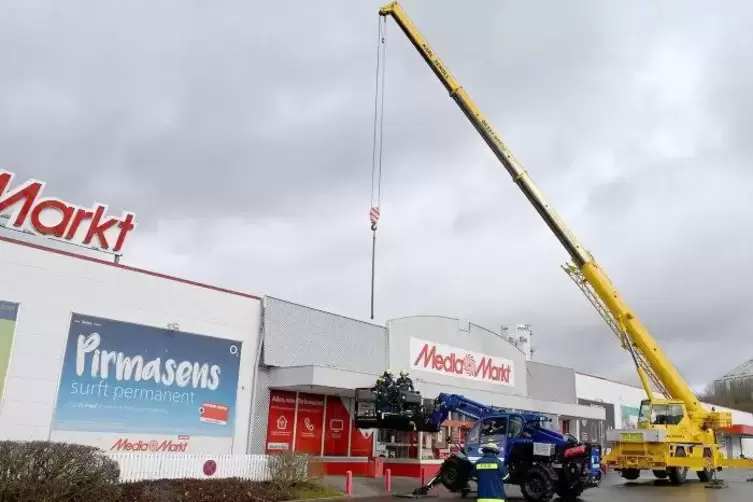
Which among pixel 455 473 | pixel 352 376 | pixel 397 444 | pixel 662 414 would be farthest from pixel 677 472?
pixel 352 376

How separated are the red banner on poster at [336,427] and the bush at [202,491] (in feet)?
22.8

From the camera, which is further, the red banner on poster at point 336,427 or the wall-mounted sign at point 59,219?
the red banner on poster at point 336,427

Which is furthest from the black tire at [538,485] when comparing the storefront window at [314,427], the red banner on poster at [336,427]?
the red banner on poster at [336,427]

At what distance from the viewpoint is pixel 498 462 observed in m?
9.92

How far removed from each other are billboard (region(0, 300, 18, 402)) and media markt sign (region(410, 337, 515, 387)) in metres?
15.6

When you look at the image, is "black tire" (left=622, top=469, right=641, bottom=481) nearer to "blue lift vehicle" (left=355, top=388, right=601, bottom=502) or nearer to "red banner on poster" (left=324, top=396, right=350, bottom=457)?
"blue lift vehicle" (left=355, top=388, right=601, bottom=502)

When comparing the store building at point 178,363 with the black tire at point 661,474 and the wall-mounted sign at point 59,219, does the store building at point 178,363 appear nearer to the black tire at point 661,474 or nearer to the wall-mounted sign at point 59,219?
the wall-mounted sign at point 59,219

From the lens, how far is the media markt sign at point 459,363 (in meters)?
28.8

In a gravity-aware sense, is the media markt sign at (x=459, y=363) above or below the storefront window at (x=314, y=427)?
above

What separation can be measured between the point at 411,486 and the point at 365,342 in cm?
579

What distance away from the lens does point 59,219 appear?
61.2 ft

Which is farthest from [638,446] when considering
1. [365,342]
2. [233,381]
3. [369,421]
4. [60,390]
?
[60,390]

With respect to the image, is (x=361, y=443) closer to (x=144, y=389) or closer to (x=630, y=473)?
(x=144, y=389)

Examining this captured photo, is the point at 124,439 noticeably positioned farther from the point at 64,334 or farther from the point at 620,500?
the point at 620,500
